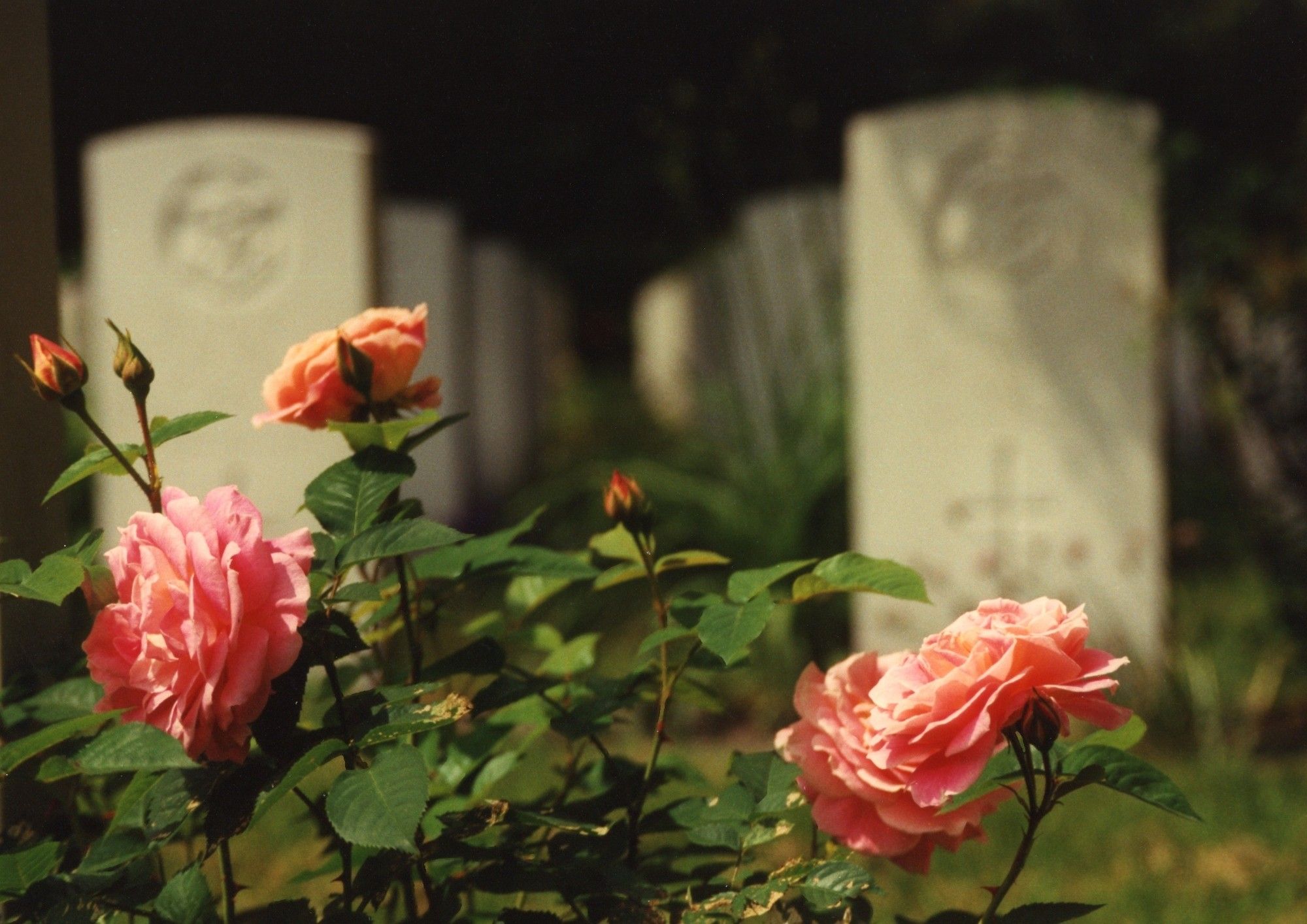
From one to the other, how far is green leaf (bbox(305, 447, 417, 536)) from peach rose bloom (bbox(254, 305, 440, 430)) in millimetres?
70

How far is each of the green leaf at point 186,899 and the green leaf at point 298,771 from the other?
5cm

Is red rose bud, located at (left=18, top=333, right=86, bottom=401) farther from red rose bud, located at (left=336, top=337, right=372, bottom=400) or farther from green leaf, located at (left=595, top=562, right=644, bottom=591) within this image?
green leaf, located at (left=595, top=562, right=644, bottom=591)

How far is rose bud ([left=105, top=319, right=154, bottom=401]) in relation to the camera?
26.0 inches

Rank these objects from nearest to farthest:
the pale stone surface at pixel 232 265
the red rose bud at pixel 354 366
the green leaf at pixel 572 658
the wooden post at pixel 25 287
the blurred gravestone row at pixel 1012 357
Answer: the red rose bud at pixel 354 366 → the green leaf at pixel 572 658 → the wooden post at pixel 25 287 → the blurred gravestone row at pixel 1012 357 → the pale stone surface at pixel 232 265

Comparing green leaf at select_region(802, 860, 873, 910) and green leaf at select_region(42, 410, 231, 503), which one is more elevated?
green leaf at select_region(42, 410, 231, 503)

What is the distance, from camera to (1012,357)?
3.22 metres

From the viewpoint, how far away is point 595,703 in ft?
2.38

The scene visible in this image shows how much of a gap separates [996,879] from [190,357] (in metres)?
2.48

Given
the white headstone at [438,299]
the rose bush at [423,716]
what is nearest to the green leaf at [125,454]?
the rose bush at [423,716]

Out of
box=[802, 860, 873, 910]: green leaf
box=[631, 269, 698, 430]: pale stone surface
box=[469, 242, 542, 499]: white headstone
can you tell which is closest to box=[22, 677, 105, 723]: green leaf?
box=[802, 860, 873, 910]: green leaf

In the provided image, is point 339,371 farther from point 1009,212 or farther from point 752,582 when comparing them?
point 1009,212

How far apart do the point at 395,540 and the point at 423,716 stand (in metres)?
0.09

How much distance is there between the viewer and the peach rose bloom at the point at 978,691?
1.84ft

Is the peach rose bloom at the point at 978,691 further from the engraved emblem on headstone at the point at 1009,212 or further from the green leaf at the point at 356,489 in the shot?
the engraved emblem on headstone at the point at 1009,212
